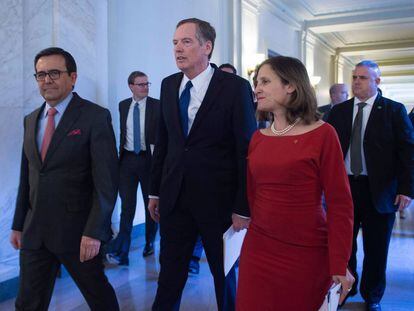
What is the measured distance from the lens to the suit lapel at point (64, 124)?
201 cm

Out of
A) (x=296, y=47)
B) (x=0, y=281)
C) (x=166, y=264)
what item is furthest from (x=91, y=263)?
(x=296, y=47)

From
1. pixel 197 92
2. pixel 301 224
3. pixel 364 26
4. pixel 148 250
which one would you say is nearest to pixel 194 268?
pixel 148 250

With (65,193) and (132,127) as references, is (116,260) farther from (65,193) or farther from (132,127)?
(65,193)

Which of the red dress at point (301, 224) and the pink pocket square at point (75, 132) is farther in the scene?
the pink pocket square at point (75, 132)

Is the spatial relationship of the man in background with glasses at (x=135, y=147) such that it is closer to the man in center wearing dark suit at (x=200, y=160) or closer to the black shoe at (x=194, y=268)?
the black shoe at (x=194, y=268)

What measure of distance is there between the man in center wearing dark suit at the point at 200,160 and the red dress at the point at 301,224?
0.39m

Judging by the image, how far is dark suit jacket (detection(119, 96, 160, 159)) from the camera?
4359mm

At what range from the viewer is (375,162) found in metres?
2.91

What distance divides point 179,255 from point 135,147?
225 cm

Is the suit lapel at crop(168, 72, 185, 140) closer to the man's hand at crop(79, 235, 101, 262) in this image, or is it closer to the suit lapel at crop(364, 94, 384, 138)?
the man's hand at crop(79, 235, 101, 262)

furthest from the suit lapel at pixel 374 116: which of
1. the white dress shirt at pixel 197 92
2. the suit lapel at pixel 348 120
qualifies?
the white dress shirt at pixel 197 92

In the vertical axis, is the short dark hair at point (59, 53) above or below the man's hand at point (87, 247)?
above

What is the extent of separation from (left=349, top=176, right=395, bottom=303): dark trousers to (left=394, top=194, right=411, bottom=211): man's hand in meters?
0.09

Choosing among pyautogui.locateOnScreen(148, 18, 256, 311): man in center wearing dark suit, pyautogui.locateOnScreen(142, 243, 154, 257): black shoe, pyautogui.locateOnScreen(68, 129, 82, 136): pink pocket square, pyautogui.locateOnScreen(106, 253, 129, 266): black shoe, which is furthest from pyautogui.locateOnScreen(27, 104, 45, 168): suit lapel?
pyautogui.locateOnScreen(142, 243, 154, 257): black shoe
